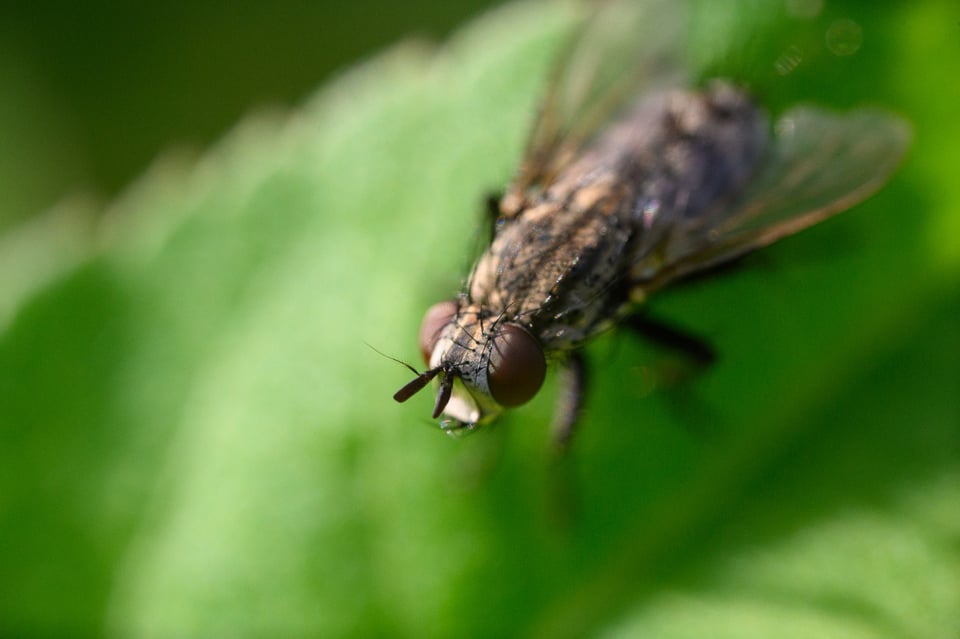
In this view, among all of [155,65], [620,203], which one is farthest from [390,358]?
[155,65]

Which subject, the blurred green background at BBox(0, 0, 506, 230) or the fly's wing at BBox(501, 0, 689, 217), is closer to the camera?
the fly's wing at BBox(501, 0, 689, 217)

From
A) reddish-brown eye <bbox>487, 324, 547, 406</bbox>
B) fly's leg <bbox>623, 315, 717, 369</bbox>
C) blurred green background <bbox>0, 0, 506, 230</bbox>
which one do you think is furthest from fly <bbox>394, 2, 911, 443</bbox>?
blurred green background <bbox>0, 0, 506, 230</bbox>

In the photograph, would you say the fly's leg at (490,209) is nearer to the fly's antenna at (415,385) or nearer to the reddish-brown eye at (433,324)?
the reddish-brown eye at (433,324)

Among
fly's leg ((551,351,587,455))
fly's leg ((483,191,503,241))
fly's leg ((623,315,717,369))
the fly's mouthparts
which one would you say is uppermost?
fly's leg ((483,191,503,241))

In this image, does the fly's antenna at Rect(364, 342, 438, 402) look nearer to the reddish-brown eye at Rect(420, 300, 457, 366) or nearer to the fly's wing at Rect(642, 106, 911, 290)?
the reddish-brown eye at Rect(420, 300, 457, 366)

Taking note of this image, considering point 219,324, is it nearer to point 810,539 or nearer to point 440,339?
point 440,339

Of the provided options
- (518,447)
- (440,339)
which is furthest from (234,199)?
(518,447)

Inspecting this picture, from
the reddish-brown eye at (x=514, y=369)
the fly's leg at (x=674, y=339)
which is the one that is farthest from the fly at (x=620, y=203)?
the fly's leg at (x=674, y=339)
